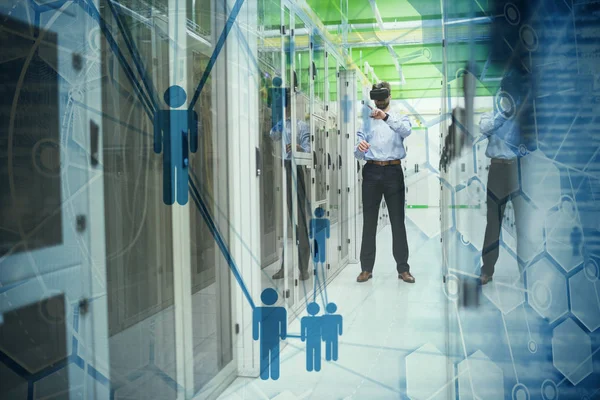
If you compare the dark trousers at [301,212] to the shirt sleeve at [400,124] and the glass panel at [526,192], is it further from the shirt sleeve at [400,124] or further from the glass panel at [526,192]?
the glass panel at [526,192]

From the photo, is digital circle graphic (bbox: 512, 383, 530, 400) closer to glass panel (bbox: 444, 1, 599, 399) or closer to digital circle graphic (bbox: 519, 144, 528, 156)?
glass panel (bbox: 444, 1, 599, 399)

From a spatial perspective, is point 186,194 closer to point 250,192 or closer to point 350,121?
point 250,192

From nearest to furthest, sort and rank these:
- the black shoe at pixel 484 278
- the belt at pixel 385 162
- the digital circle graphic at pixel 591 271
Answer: the digital circle graphic at pixel 591 271
the black shoe at pixel 484 278
the belt at pixel 385 162

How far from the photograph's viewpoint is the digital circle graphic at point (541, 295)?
1.62m

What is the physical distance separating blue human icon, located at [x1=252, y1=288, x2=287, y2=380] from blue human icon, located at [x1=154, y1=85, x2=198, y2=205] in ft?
1.61

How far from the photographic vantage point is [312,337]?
176 cm

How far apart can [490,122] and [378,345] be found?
2.90 feet

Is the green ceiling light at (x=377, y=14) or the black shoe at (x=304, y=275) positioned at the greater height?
the green ceiling light at (x=377, y=14)

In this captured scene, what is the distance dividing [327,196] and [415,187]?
1.08 feet

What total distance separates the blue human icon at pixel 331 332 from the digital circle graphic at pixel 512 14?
1178 mm

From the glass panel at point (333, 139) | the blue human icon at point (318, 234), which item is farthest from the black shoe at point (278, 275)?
the glass panel at point (333, 139)

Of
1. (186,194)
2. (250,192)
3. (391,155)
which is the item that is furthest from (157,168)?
(391,155)

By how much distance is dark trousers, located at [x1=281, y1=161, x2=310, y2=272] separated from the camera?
1.83 metres

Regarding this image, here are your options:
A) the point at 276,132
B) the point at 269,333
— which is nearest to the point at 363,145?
the point at 276,132
